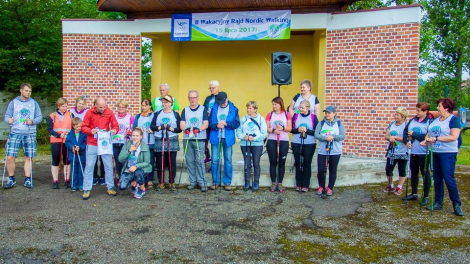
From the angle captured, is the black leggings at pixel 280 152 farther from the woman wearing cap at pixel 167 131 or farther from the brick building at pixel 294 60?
the brick building at pixel 294 60

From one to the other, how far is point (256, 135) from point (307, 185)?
3.96 ft

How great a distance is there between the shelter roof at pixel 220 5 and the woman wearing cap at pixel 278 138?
3.24 metres

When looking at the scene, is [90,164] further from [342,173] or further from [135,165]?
[342,173]

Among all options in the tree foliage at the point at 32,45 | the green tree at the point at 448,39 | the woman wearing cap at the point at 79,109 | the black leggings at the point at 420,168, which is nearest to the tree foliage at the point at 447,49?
the green tree at the point at 448,39

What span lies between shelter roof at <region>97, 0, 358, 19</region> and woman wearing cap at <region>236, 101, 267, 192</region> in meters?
3.29

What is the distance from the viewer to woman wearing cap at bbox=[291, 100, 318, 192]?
657 cm

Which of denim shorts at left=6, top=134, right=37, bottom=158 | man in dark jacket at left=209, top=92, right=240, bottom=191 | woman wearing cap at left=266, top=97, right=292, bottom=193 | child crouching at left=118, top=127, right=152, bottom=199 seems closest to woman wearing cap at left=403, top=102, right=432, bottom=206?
woman wearing cap at left=266, top=97, right=292, bottom=193

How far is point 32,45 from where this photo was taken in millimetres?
13398

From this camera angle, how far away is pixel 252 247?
4250 millimetres

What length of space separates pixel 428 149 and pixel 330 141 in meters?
1.39

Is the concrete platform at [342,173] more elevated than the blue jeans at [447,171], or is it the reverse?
the blue jeans at [447,171]

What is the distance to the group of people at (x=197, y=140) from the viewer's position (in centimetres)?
631

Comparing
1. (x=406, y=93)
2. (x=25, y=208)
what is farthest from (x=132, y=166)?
(x=406, y=93)

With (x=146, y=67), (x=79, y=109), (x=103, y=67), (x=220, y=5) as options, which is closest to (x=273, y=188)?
(x=79, y=109)
